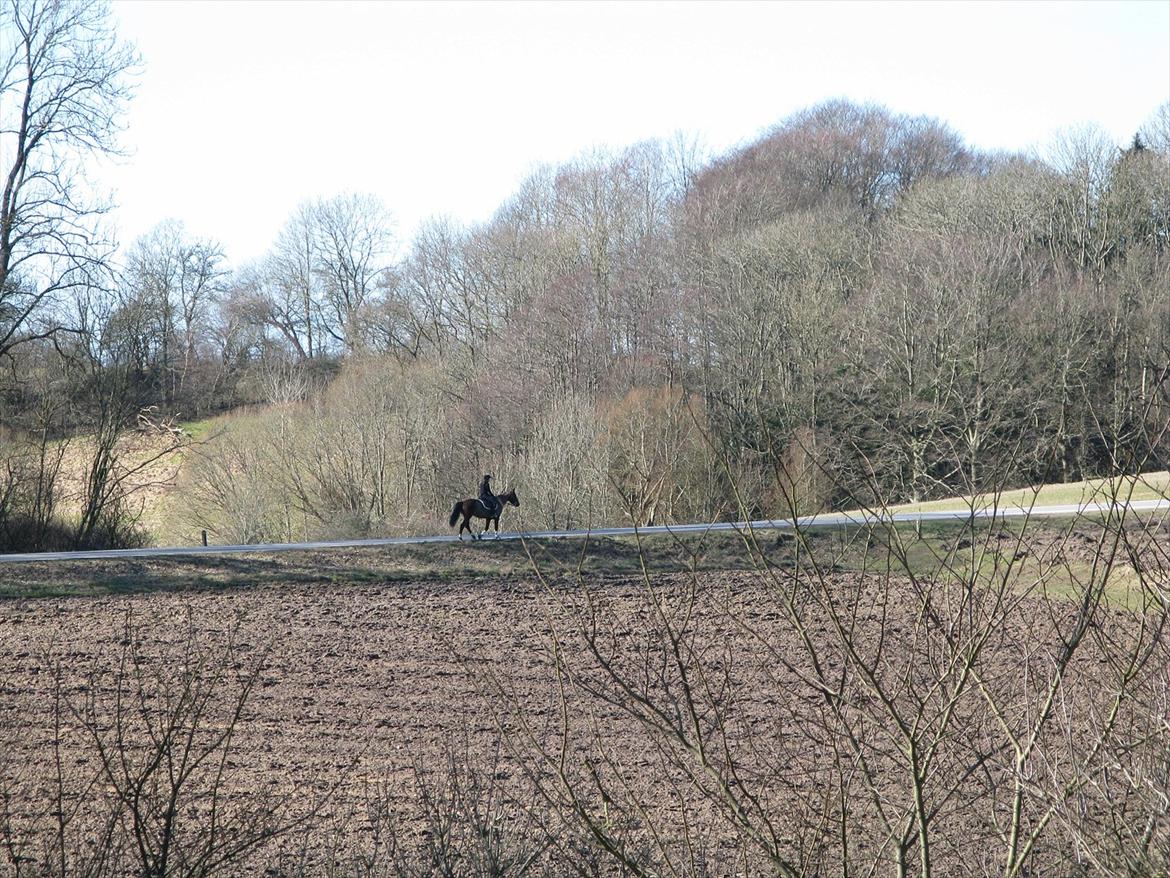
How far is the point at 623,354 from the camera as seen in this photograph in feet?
133

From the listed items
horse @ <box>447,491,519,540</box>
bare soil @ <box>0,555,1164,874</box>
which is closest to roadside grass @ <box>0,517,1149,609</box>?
bare soil @ <box>0,555,1164,874</box>

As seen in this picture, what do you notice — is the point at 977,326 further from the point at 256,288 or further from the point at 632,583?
the point at 256,288

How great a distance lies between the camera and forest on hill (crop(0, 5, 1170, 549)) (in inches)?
1162

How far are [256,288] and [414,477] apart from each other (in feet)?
94.6

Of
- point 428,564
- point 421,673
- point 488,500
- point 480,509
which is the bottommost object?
point 421,673

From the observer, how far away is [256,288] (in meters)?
59.6

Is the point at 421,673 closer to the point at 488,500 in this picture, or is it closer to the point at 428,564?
the point at 488,500

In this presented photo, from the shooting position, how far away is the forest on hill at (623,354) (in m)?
29.5

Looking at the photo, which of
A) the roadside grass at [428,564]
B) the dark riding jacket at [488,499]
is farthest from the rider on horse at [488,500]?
the roadside grass at [428,564]

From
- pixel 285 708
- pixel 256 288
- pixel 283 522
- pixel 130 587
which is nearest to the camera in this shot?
pixel 285 708

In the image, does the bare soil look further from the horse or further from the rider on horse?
the rider on horse

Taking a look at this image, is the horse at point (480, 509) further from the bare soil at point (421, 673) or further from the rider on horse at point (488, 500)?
the bare soil at point (421, 673)

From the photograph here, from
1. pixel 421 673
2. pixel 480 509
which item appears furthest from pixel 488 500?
pixel 421 673

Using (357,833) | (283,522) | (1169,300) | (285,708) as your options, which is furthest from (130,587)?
(1169,300)
